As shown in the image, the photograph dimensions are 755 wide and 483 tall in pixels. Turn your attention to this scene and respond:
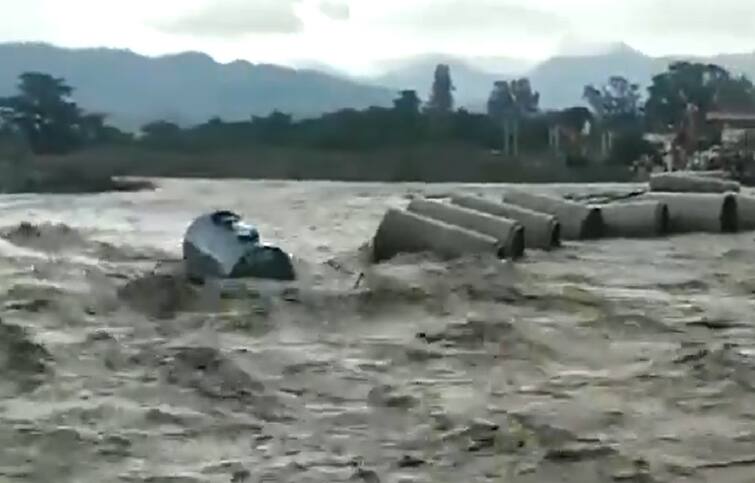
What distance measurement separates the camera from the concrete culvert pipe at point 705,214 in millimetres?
16656

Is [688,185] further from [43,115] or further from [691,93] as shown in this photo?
[43,115]

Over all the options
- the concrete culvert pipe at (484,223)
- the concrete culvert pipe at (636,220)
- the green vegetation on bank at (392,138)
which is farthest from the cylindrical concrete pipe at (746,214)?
the green vegetation on bank at (392,138)

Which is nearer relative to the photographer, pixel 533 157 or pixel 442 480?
pixel 442 480

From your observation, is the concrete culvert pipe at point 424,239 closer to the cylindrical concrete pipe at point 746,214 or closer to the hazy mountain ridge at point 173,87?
the cylindrical concrete pipe at point 746,214

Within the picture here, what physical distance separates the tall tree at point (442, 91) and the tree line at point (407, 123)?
0.82 metres

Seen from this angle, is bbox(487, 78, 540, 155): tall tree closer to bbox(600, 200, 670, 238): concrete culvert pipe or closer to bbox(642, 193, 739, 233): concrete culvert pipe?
bbox(642, 193, 739, 233): concrete culvert pipe

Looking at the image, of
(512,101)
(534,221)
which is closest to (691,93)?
(512,101)

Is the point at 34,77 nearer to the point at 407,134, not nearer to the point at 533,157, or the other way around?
the point at 407,134

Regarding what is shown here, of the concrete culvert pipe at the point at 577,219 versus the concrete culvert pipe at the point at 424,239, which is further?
the concrete culvert pipe at the point at 577,219

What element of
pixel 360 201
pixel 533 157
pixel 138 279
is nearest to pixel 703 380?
pixel 138 279

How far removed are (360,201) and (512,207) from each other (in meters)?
8.33

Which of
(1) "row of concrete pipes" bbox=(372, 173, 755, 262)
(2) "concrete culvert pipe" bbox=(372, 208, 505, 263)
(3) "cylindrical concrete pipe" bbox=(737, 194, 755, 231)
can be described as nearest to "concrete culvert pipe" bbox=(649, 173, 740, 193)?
(1) "row of concrete pipes" bbox=(372, 173, 755, 262)

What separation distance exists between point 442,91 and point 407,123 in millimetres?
4611

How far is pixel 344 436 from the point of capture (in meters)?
6.48
